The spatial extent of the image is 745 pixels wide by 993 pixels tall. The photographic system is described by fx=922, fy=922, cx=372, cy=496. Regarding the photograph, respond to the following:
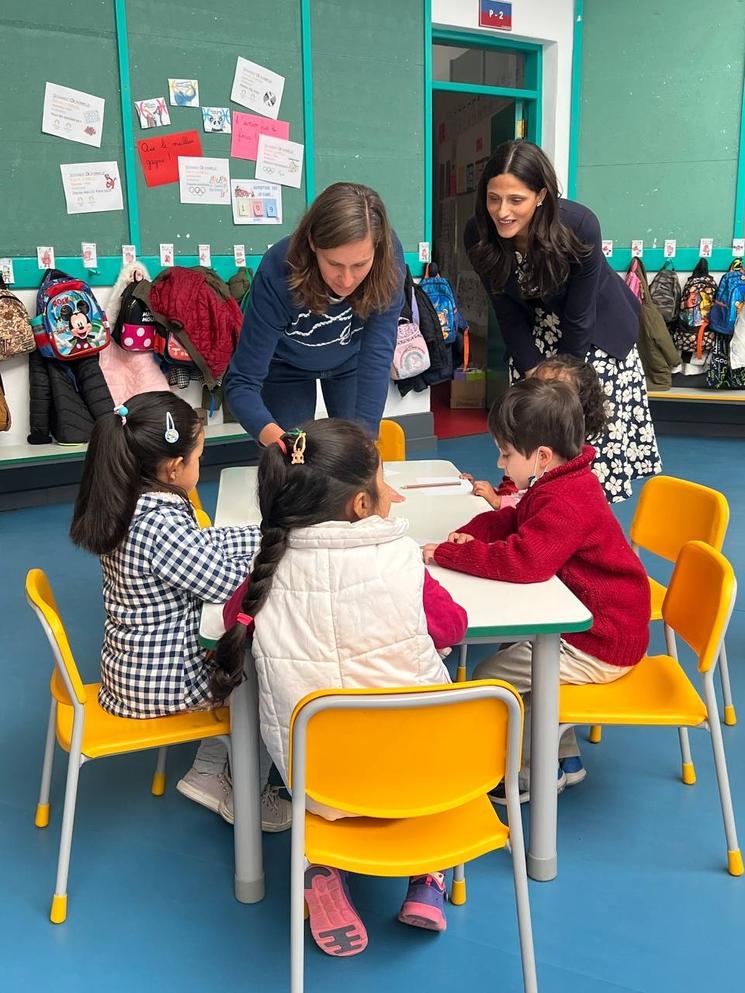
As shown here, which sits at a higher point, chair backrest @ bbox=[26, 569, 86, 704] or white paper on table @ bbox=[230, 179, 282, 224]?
white paper on table @ bbox=[230, 179, 282, 224]

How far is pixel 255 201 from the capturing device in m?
5.08

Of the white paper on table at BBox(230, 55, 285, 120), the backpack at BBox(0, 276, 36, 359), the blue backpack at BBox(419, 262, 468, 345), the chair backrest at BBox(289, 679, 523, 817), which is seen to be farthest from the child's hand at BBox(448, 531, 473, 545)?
the blue backpack at BBox(419, 262, 468, 345)

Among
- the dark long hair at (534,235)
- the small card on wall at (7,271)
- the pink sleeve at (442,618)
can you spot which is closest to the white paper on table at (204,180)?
the small card on wall at (7,271)

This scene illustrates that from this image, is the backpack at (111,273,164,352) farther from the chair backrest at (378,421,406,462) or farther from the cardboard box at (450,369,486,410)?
the cardboard box at (450,369,486,410)

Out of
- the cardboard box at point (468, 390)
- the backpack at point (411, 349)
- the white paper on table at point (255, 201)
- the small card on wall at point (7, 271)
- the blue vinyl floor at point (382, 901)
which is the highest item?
the white paper on table at point (255, 201)

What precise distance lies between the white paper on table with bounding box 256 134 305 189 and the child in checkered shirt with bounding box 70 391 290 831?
11.9ft

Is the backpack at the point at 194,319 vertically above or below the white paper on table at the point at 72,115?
below

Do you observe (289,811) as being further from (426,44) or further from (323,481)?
(426,44)

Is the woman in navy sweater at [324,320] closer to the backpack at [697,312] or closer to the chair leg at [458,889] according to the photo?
the chair leg at [458,889]

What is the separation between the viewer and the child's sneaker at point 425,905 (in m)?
1.62

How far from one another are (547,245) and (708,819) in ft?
4.66

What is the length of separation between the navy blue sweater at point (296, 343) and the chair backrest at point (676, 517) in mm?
768

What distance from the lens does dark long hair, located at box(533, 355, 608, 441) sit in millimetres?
2314

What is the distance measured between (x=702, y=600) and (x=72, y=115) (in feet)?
13.0
